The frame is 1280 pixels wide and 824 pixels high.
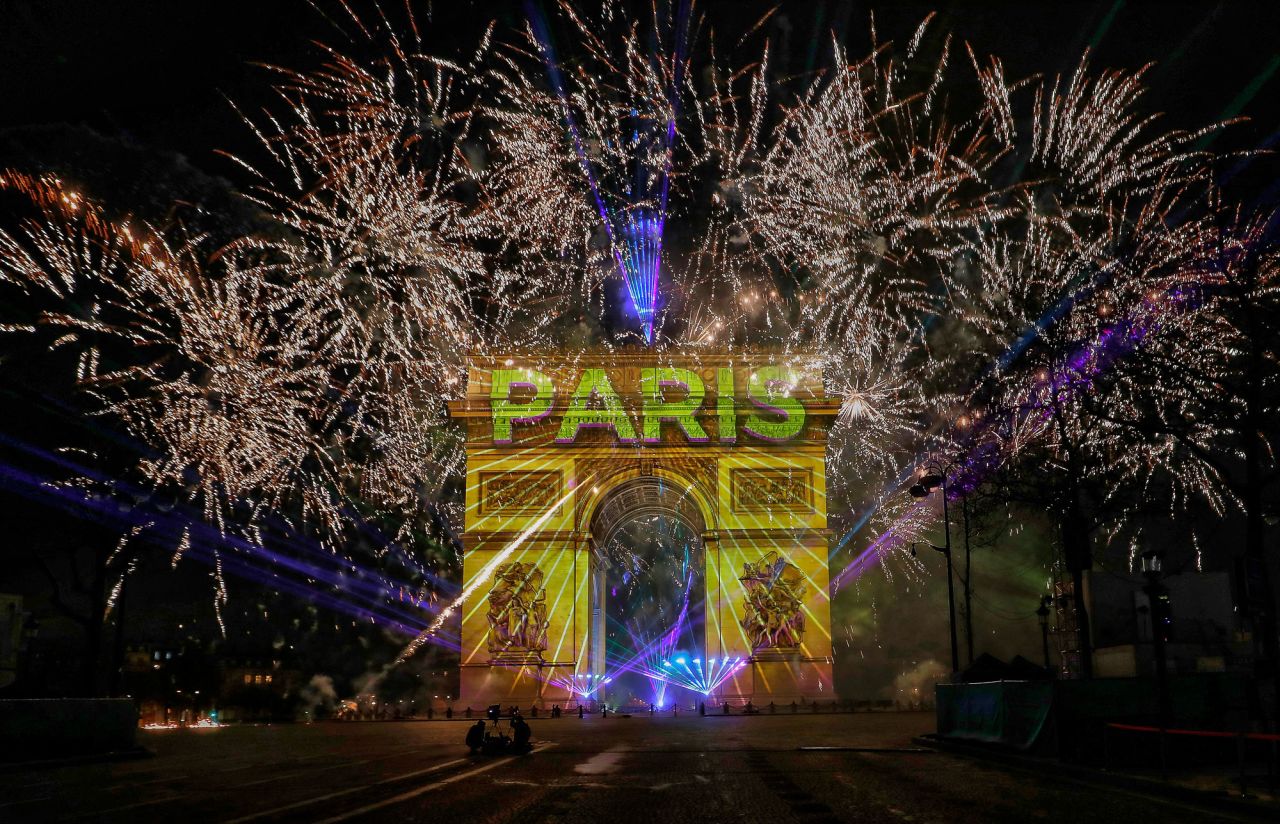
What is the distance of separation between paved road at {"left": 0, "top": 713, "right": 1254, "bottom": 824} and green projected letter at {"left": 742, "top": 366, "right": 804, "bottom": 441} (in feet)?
68.8

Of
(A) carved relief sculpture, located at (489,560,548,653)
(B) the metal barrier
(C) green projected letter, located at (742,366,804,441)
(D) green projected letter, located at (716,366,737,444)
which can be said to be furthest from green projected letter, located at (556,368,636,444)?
(B) the metal barrier

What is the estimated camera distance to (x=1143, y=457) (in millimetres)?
24484

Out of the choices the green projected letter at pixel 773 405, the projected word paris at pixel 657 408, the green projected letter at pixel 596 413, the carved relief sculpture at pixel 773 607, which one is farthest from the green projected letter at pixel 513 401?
the carved relief sculpture at pixel 773 607

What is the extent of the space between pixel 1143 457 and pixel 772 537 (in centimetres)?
1776

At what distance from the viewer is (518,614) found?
3994cm

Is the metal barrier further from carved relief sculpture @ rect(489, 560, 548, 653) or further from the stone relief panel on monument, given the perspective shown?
carved relief sculpture @ rect(489, 560, 548, 653)

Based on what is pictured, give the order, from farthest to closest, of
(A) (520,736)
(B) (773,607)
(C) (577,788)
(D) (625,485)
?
(D) (625,485), (B) (773,607), (A) (520,736), (C) (577,788)

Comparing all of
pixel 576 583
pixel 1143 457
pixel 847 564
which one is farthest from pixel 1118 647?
pixel 847 564

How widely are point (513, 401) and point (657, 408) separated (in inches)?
200

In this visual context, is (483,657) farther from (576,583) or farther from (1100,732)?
(1100,732)

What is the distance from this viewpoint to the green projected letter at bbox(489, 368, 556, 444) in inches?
1615

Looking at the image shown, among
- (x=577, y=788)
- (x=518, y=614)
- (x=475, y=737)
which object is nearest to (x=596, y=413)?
(x=518, y=614)

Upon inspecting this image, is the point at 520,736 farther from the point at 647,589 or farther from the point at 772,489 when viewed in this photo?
the point at 647,589

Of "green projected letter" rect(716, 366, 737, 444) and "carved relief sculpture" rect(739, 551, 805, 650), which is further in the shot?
"green projected letter" rect(716, 366, 737, 444)
